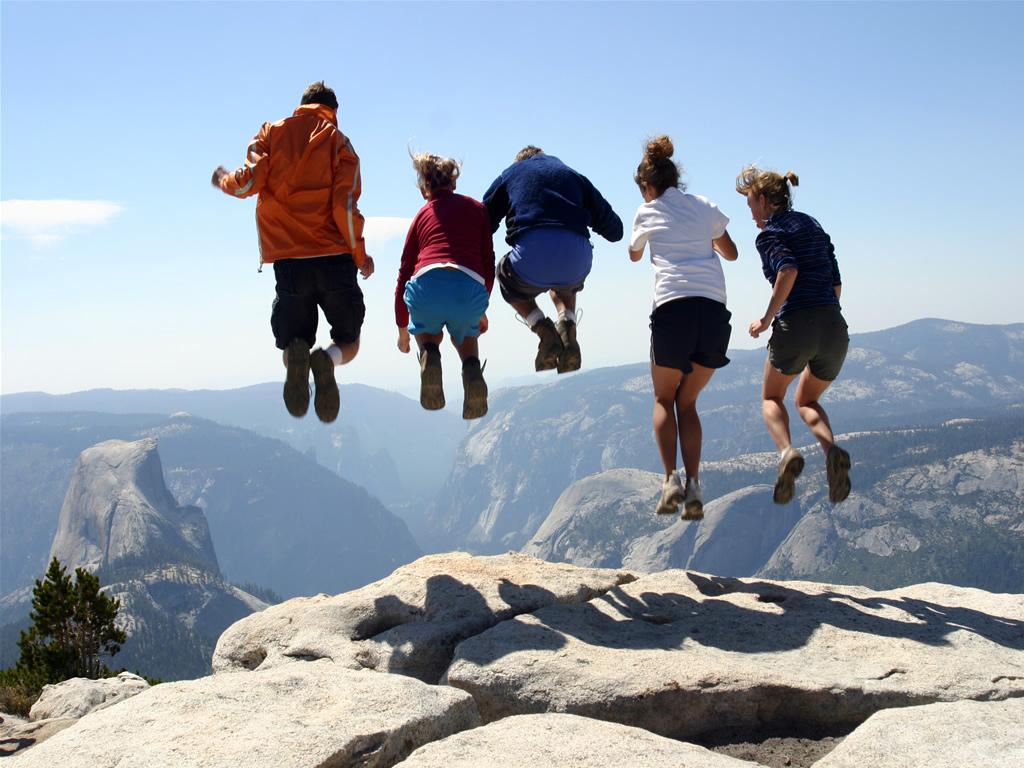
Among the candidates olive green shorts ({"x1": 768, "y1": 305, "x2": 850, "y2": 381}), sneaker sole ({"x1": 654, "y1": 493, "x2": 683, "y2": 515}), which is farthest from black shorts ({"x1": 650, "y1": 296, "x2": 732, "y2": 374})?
sneaker sole ({"x1": 654, "y1": 493, "x2": 683, "y2": 515})

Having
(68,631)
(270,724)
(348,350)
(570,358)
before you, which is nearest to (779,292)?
(570,358)

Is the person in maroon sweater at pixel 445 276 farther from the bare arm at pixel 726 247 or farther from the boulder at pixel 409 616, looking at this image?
the bare arm at pixel 726 247

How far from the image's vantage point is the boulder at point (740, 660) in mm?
7465

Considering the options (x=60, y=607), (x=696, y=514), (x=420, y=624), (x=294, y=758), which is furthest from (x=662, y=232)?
(x=60, y=607)

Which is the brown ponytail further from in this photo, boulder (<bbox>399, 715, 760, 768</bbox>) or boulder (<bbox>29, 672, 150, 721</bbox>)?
boulder (<bbox>29, 672, 150, 721</bbox>)

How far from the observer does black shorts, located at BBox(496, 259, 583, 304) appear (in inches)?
410

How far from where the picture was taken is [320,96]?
397 inches

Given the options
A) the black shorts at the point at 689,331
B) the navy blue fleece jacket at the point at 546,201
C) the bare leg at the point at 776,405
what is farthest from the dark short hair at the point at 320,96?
the bare leg at the point at 776,405

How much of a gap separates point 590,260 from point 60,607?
20.1 m

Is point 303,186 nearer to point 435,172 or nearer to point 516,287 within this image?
point 435,172

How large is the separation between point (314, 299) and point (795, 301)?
238 inches

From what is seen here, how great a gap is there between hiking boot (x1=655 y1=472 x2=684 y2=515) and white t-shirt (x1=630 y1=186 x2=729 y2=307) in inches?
85.5

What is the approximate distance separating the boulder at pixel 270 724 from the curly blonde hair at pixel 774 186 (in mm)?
6879

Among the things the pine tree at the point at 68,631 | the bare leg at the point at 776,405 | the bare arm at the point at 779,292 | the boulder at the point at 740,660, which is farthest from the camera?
the pine tree at the point at 68,631
